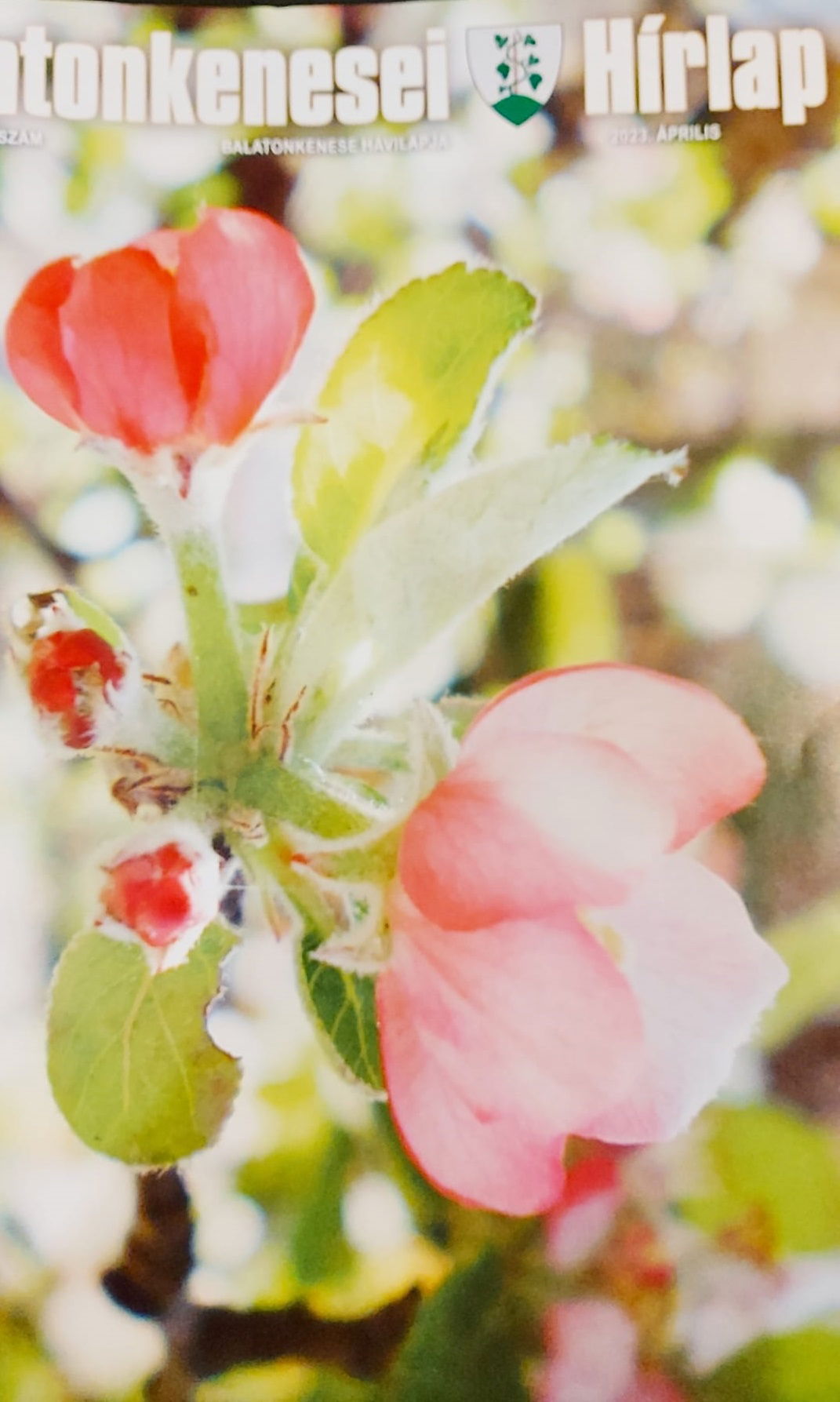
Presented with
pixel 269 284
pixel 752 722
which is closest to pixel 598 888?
pixel 752 722

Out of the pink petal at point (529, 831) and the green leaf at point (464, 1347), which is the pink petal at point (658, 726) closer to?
the pink petal at point (529, 831)

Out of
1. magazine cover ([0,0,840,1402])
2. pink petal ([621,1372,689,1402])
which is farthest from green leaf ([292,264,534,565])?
pink petal ([621,1372,689,1402])

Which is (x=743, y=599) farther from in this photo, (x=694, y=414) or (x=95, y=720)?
(x=95, y=720)

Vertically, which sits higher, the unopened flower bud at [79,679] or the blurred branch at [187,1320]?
the unopened flower bud at [79,679]

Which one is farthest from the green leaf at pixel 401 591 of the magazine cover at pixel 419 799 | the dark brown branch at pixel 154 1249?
the dark brown branch at pixel 154 1249

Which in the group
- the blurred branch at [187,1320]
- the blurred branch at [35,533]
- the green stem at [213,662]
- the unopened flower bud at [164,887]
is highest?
the blurred branch at [35,533]

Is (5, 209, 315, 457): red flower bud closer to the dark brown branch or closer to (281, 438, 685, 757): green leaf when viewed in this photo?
(281, 438, 685, 757): green leaf

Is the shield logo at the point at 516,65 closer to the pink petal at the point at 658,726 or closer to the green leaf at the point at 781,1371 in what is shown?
the pink petal at the point at 658,726
